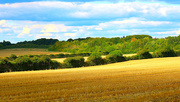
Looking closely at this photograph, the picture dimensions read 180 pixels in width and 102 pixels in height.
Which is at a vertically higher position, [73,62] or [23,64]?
[23,64]

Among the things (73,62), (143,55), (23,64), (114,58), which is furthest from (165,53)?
(23,64)

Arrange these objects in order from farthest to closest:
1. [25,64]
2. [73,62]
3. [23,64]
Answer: [73,62] → [25,64] → [23,64]

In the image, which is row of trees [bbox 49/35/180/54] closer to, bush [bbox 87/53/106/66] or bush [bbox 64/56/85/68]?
bush [bbox 87/53/106/66]

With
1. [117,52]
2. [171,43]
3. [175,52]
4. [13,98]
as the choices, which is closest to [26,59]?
[117,52]

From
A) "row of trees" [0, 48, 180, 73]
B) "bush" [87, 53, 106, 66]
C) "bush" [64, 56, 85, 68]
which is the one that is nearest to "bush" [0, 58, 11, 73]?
"row of trees" [0, 48, 180, 73]

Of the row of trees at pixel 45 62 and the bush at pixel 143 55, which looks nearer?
the row of trees at pixel 45 62

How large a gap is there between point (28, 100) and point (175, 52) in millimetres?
80244

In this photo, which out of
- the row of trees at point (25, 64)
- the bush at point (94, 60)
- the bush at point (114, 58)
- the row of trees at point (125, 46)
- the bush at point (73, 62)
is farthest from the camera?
the row of trees at point (125, 46)

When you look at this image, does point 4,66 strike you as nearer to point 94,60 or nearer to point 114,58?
point 94,60

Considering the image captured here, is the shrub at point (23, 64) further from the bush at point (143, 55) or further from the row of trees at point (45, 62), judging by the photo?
the bush at point (143, 55)

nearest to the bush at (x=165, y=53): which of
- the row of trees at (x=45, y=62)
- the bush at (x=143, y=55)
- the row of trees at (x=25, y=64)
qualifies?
the bush at (x=143, y=55)

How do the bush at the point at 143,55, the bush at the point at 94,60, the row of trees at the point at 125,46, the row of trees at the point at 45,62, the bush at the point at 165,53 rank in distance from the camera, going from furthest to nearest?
the row of trees at the point at 125,46
the bush at the point at 165,53
the bush at the point at 143,55
the bush at the point at 94,60
the row of trees at the point at 45,62

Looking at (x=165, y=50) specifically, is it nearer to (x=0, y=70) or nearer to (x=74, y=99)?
(x=0, y=70)

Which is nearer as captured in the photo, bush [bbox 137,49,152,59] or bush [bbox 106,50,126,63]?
bush [bbox 106,50,126,63]
